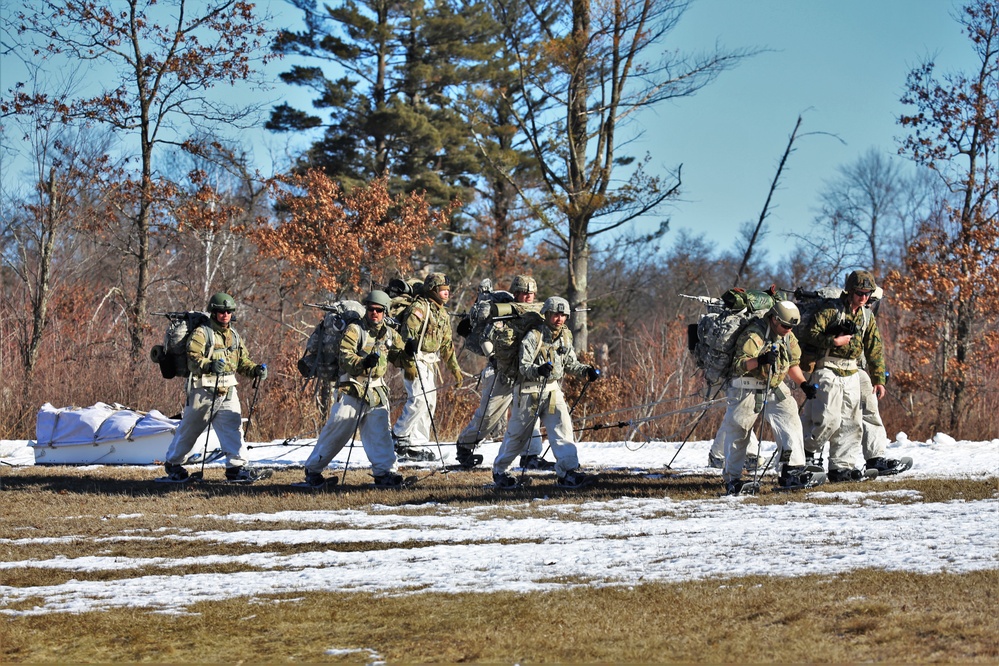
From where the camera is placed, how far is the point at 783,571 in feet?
26.1

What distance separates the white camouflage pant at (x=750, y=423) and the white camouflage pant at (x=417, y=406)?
480 cm

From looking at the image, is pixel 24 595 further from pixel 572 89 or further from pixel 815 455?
pixel 572 89

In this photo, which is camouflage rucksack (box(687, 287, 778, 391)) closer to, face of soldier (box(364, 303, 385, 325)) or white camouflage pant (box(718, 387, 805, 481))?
white camouflage pant (box(718, 387, 805, 481))

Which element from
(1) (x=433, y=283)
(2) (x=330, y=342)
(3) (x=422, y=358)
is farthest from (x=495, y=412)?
(2) (x=330, y=342)

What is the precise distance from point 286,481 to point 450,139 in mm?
24875

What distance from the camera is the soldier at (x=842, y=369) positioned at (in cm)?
1287

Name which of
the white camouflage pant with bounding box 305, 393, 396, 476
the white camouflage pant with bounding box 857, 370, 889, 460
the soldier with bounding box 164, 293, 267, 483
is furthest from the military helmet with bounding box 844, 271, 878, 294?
the soldier with bounding box 164, 293, 267, 483

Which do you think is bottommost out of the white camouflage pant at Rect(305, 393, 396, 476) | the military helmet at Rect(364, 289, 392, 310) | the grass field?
the grass field

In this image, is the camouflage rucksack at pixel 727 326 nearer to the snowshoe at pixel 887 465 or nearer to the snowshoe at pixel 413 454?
the snowshoe at pixel 887 465

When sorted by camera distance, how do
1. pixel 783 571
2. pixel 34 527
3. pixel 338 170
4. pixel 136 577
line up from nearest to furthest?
1. pixel 783 571
2. pixel 136 577
3. pixel 34 527
4. pixel 338 170

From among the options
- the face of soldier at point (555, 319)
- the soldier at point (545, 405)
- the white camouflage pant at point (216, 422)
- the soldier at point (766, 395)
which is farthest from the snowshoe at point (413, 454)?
the soldier at point (766, 395)

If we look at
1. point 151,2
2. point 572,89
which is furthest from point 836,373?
point 151,2

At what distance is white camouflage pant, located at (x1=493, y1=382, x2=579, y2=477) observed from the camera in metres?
13.3

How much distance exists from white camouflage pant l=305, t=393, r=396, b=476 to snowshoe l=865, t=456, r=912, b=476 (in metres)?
5.42
